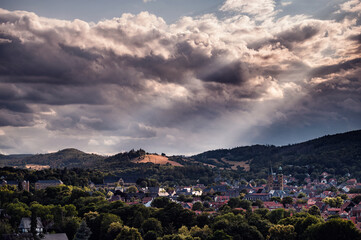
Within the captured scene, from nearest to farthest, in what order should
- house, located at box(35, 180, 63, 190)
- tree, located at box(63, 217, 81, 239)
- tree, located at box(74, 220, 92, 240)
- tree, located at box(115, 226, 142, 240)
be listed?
1. tree, located at box(115, 226, 142, 240)
2. tree, located at box(74, 220, 92, 240)
3. tree, located at box(63, 217, 81, 239)
4. house, located at box(35, 180, 63, 190)

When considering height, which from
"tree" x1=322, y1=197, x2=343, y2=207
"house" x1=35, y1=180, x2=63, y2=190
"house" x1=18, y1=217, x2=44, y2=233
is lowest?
"tree" x1=322, y1=197, x2=343, y2=207

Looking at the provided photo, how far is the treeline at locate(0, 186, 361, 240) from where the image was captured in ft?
243

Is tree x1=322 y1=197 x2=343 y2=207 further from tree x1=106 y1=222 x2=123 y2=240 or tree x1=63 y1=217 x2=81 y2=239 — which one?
tree x1=63 y1=217 x2=81 y2=239

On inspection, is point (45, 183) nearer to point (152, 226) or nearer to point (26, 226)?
point (26, 226)

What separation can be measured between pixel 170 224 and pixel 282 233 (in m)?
21.7

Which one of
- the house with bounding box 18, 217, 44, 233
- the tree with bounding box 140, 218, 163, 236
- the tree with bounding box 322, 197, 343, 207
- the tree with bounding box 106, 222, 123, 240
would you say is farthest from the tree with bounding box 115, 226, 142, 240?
the tree with bounding box 322, 197, 343, 207

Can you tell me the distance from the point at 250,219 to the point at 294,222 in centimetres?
805

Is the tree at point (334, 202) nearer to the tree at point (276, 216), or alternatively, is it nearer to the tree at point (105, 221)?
the tree at point (276, 216)

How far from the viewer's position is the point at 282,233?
75.6 m

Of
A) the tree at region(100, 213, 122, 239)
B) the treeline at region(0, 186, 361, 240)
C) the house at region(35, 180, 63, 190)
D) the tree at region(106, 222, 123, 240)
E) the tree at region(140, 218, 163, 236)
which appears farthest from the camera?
the house at region(35, 180, 63, 190)

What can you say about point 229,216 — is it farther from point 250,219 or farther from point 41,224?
point 41,224

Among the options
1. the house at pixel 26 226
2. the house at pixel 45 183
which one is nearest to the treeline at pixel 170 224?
the house at pixel 26 226

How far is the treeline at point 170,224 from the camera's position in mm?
74062

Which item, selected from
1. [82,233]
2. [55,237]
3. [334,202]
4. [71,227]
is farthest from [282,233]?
[334,202]
